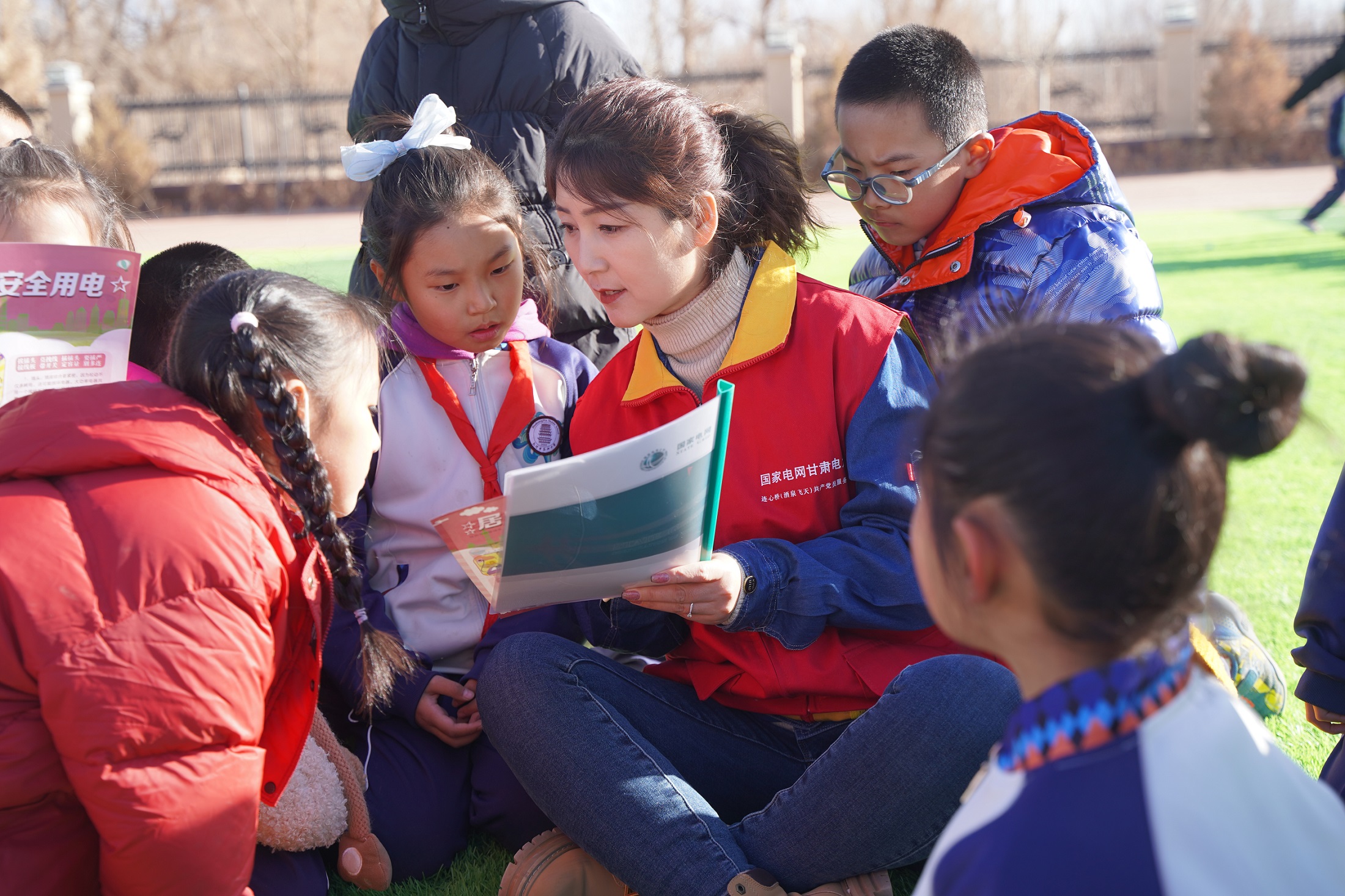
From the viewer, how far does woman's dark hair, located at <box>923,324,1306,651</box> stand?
0.94m

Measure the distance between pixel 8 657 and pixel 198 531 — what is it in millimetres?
265

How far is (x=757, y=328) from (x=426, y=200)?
0.82 meters

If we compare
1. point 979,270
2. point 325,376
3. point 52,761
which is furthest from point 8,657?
point 979,270

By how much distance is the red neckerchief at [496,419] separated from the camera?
2400mm

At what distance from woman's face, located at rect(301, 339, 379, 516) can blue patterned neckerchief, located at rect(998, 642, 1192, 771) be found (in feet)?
3.81

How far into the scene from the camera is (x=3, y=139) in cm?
308

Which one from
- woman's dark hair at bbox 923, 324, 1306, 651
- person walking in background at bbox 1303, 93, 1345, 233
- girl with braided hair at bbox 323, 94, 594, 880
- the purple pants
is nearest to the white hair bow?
girl with braided hair at bbox 323, 94, 594, 880

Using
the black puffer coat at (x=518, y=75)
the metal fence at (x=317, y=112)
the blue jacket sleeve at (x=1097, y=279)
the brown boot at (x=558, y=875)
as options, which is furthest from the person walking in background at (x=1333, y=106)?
the metal fence at (x=317, y=112)

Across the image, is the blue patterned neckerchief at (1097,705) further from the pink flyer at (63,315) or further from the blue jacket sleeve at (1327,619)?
the pink flyer at (63,315)

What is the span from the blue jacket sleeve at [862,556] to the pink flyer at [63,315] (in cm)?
127

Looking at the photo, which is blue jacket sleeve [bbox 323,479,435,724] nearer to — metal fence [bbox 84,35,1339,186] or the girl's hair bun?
the girl's hair bun

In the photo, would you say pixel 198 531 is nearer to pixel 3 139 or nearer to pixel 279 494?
pixel 279 494

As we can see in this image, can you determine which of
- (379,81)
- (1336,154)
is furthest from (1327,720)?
(1336,154)

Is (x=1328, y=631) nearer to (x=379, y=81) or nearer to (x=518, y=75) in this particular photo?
(x=518, y=75)
